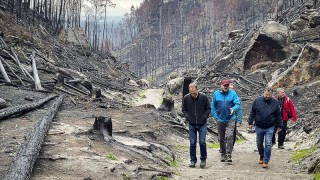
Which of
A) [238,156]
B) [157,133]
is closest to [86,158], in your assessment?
[238,156]

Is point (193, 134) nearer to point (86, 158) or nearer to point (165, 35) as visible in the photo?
point (86, 158)

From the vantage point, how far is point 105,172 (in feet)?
21.3

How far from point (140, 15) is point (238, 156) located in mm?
99378

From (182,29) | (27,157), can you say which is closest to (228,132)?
(27,157)

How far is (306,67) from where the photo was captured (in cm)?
2411

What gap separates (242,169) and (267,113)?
1.32 meters

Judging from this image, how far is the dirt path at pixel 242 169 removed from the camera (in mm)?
7417

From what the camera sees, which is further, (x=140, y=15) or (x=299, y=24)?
(x=140, y=15)

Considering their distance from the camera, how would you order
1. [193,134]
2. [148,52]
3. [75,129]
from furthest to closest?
[148,52], [75,129], [193,134]

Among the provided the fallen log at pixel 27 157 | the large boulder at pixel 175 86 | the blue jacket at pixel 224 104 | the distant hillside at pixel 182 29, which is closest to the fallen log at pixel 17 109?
the fallen log at pixel 27 157

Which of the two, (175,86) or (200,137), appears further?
(175,86)

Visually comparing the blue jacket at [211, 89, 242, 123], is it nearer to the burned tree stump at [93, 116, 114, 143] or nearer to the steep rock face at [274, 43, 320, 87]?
the burned tree stump at [93, 116, 114, 143]

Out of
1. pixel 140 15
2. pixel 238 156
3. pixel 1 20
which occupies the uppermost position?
pixel 140 15

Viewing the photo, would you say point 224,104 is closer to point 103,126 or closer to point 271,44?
point 103,126
